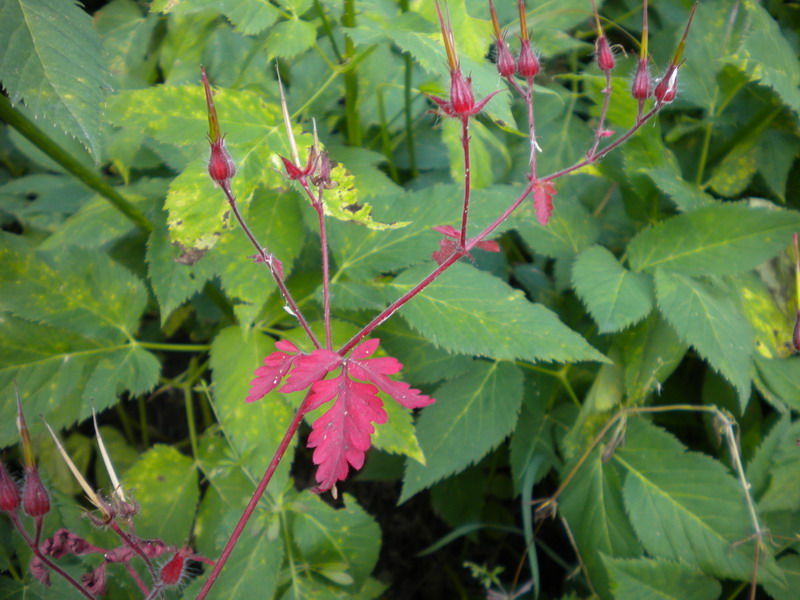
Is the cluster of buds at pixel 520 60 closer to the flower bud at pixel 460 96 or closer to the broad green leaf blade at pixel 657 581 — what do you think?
the flower bud at pixel 460 96

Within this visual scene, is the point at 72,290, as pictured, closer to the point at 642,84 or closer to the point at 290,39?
the point at 290,39

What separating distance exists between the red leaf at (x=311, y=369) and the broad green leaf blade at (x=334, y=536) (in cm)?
51

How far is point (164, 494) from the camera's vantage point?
4.17 ft

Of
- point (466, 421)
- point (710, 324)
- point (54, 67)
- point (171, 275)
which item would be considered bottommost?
point (466, 421)

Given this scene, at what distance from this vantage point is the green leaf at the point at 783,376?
4.09ft

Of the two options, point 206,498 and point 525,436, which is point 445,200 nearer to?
point 525,436

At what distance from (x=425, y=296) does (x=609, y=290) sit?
397mm

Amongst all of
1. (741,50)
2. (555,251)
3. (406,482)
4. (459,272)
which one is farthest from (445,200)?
(741,50)

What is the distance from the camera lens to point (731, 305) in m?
1.27

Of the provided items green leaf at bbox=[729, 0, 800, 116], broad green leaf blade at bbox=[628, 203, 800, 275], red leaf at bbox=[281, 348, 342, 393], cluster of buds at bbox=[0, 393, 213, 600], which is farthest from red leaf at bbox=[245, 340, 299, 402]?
green leaf at bbox=[729, 0, 800, 116]

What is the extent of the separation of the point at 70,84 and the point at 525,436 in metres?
1.20

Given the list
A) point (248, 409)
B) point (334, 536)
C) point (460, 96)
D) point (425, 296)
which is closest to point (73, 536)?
point (248, 409)

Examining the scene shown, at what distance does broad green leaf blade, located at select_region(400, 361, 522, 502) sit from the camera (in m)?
1.23

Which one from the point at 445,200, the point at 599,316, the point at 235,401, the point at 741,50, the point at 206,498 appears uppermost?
the point at 741,50
